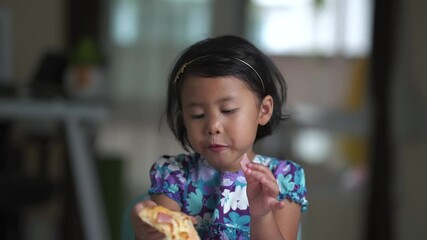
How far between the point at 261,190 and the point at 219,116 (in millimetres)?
99

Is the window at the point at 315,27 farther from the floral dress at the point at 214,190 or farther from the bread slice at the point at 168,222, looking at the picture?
the bread slice at the point at 168,222

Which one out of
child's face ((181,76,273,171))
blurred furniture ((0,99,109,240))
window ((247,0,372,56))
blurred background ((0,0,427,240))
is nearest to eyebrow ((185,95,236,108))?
child's face ((181,76,273,171))

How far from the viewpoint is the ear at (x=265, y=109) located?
0.93 metres

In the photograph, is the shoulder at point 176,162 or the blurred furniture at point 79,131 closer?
the shoulder at point 176,162

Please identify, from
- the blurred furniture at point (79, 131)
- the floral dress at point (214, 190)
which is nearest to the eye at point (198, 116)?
the floral dress at point (214, 190)

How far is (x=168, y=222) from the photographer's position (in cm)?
81

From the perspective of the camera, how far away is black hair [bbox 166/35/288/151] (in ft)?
2.94

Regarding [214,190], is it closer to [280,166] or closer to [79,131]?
[280,166]

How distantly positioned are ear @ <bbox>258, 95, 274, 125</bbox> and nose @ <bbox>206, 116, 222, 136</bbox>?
0.07m

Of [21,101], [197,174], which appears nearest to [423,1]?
[21,101]

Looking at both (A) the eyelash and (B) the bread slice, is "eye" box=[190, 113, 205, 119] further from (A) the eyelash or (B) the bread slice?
(B) the bread slice

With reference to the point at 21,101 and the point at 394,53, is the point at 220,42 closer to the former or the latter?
the point at 21,101

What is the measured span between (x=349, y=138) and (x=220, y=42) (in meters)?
3.59

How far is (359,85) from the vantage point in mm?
4336
